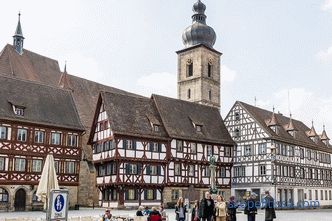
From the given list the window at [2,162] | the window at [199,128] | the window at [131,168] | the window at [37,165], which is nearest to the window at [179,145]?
the window at [199,128]

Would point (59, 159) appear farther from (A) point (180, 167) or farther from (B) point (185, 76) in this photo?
(B) point (185, 76)

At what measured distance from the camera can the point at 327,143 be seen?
65000 millimetres

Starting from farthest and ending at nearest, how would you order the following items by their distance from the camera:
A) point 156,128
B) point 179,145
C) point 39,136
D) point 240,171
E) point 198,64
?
point 198,64 → point 240,171 → point 179,145 → point 156,128 → point 39,136

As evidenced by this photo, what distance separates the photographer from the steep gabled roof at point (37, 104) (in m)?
38.2

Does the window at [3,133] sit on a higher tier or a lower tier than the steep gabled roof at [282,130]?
lower

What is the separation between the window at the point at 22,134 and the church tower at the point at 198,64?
134ft

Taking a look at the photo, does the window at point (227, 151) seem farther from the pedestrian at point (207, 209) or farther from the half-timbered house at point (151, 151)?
the pedestrian at point (207, 209)

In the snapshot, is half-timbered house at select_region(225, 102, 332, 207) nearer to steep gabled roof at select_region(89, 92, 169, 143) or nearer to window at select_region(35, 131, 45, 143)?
steep gabled roof at select_region(89, 92, 169, 143)

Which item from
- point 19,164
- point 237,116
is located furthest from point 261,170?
point 19,164

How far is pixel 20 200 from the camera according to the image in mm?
37875

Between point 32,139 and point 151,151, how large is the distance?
10500 millimetres

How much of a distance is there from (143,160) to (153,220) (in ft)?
81.9

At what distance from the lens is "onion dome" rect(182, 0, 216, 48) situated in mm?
77125

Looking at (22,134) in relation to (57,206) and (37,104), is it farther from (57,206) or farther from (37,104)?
(57,206)
